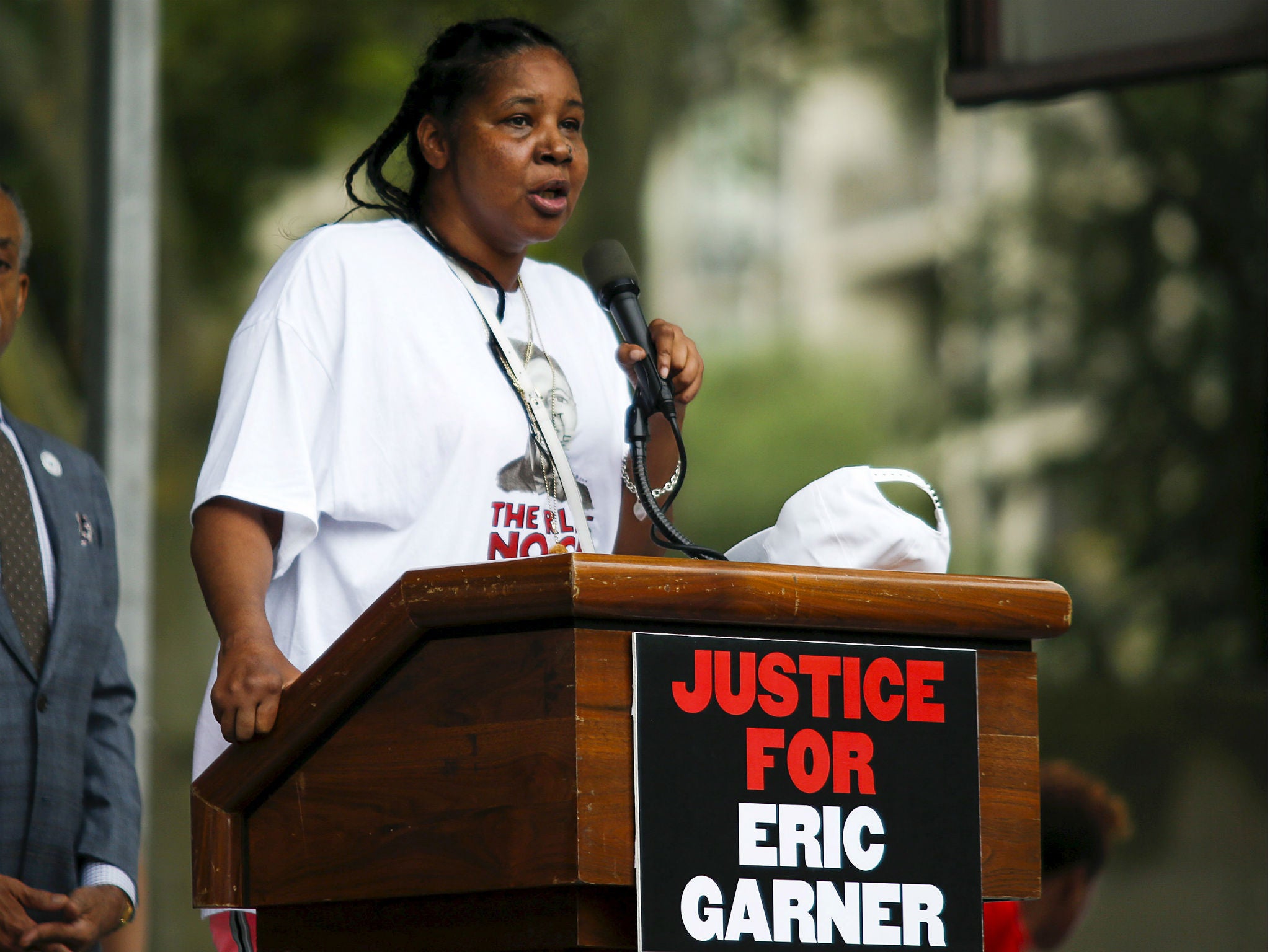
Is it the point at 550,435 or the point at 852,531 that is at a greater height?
the point at 550,435

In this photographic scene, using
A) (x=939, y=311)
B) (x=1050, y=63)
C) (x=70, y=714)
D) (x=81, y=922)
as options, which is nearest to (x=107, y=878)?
(x=81, y=922)

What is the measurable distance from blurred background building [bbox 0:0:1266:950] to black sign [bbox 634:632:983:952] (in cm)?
632

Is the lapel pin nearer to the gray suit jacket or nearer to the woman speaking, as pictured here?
the gray suit jacket

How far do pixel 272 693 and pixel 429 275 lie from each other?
2.14ft

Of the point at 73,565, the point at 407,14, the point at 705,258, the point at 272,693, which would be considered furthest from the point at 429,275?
the point at 705,258

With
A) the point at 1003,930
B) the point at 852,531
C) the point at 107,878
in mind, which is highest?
the point at 852,531

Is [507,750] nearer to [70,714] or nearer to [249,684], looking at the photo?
[249,684]

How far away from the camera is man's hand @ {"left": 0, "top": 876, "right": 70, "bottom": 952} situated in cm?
252

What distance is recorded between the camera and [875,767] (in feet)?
5.63

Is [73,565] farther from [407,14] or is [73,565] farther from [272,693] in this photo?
[407,14]

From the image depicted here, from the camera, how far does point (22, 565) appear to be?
107 inches

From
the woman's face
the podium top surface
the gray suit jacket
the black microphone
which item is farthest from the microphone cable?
the gray suit jacket

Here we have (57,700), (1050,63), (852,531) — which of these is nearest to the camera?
(852,531)

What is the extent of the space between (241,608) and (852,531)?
2.12 feet
